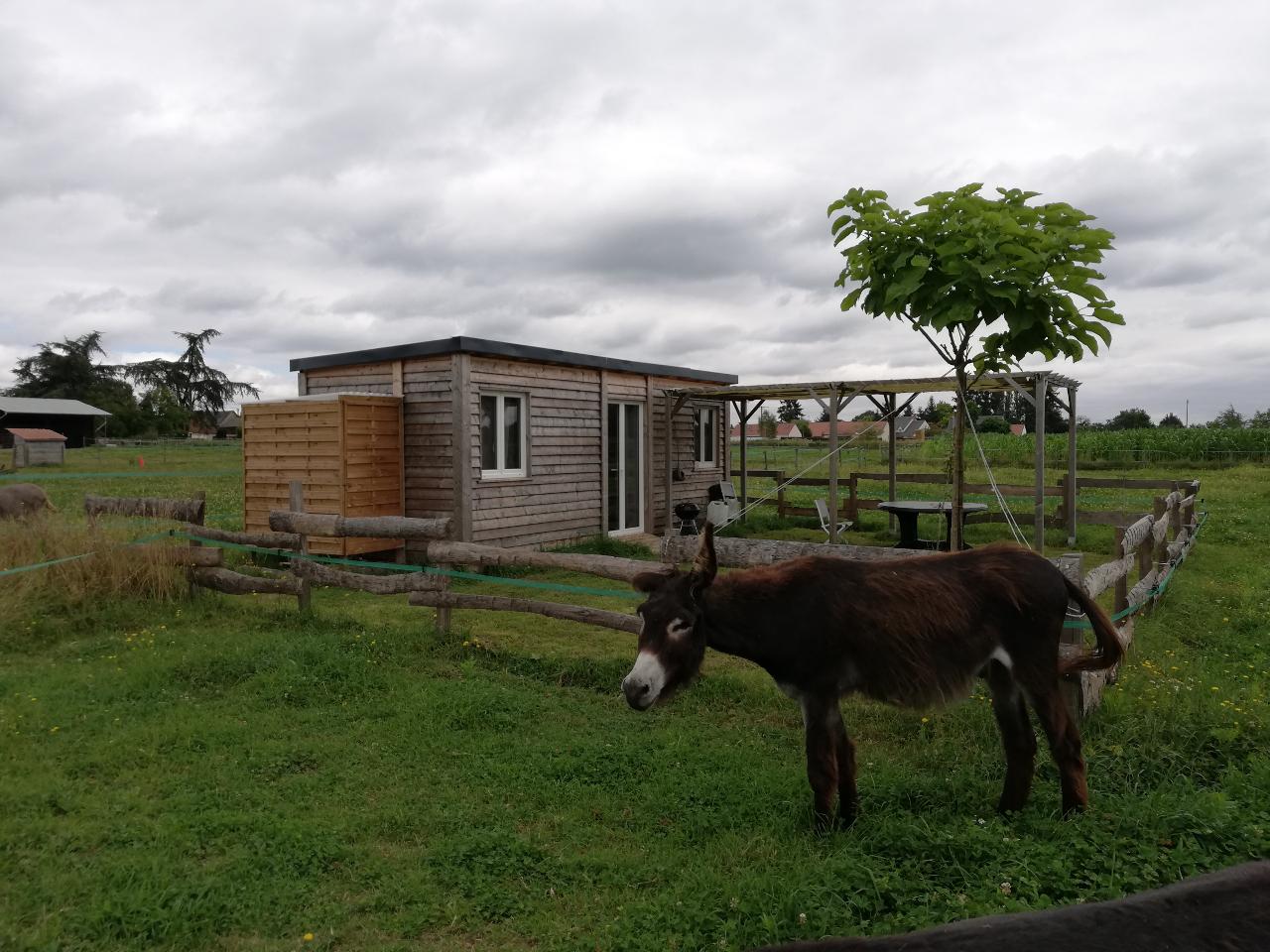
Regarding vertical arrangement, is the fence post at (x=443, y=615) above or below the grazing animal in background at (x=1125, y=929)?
below

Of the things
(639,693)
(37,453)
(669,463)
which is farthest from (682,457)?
(37,453)

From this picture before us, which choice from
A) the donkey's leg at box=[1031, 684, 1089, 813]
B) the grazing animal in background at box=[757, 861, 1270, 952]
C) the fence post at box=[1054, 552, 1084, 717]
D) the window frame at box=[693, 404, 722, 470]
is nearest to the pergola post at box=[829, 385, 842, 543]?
the window frame at box=[693, 404, 722, 470]

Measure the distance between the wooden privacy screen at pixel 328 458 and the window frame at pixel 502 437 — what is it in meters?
1.25

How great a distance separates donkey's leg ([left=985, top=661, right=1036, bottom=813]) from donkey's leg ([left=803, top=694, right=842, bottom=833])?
82cm

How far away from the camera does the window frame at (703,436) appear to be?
1712 centimetres

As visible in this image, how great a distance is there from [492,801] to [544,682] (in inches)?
79.8

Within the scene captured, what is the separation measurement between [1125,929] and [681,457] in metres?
15.5

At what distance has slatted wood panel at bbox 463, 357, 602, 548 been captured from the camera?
11758 millimetres

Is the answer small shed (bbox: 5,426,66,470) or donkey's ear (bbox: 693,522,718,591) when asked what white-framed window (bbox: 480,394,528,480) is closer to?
donkey's ear (bbox: 693,522,718,591)

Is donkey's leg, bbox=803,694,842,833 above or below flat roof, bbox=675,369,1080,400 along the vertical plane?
below

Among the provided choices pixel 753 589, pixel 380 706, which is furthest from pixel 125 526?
pixel 753 589

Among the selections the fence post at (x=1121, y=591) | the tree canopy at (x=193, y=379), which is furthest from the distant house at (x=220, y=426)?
the fence post at (x=1121, y=591)

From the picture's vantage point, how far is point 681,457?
16.5 metres

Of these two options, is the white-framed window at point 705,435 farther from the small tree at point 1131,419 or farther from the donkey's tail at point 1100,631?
the small tree at point 1131,419
